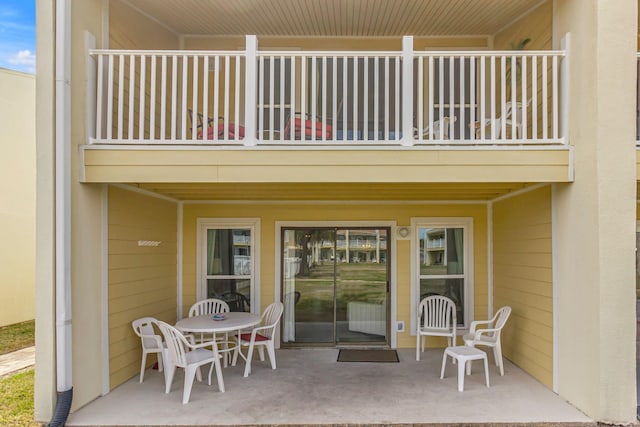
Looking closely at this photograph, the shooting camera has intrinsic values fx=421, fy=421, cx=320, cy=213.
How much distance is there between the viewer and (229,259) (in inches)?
259

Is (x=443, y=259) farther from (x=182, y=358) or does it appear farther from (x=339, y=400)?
(x=182, y=358)

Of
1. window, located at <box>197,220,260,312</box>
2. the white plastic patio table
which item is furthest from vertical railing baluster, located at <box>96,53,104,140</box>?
window, located at <box>197,220,260,312</box>

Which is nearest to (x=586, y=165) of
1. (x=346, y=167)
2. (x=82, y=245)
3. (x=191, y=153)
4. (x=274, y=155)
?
(x=346, y=167)

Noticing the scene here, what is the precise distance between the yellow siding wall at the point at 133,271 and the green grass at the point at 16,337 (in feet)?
8.44

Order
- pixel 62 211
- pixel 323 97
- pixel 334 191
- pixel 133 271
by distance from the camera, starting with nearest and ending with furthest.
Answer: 1. pixel 62 211
2. pixel 323 97
3. pixel 133 271
4. pixel 334 191

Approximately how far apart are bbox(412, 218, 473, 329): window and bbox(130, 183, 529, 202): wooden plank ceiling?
44cm

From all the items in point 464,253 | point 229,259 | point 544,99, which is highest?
point 544,99

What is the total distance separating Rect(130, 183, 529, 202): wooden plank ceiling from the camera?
4.93m

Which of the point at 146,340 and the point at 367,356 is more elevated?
the point at 146,340

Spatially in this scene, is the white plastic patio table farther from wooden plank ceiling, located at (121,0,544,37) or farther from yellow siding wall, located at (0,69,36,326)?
yellow siding wall, located at (0,69,36,326)

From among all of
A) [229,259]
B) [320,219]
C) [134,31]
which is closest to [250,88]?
[134,31]

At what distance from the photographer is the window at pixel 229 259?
21.4 feet

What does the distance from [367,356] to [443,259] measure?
1.89 meters

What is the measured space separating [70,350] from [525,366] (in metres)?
5.07
